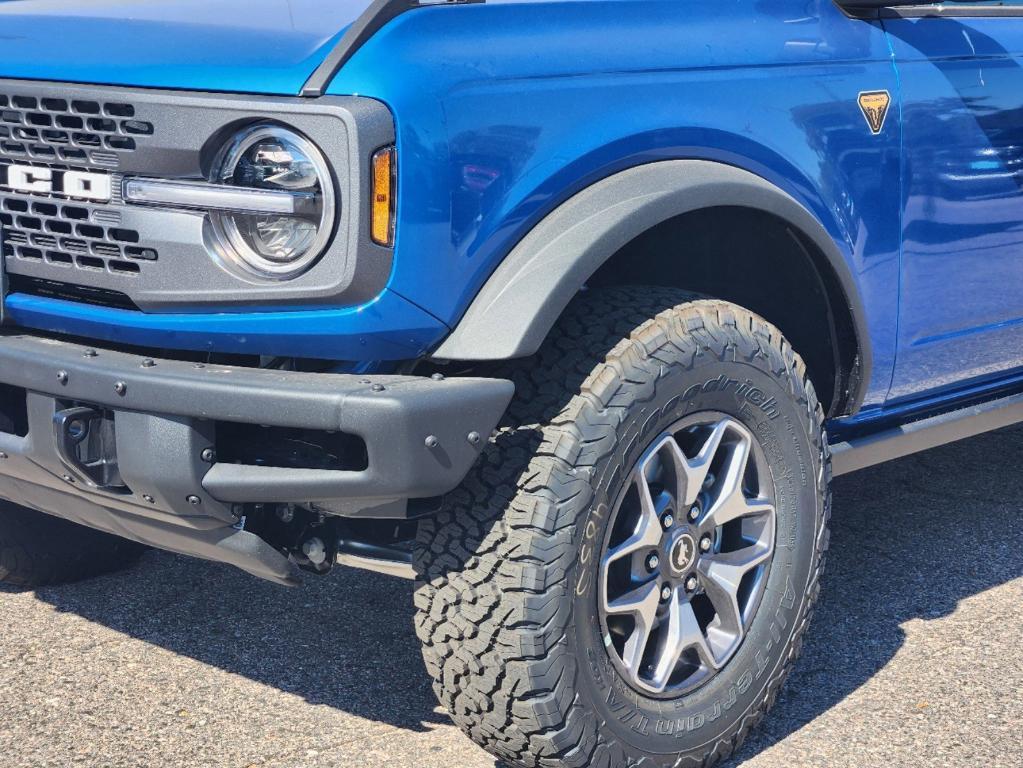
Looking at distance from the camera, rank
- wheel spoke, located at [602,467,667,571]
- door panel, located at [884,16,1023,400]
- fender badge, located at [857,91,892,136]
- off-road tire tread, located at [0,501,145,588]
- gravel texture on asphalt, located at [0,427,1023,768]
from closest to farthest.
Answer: wheel spoke, located at [602,467,667,571], gravel texture on asphalt, located at [0,427,1023,768], fender badge, located at [857,91,892,136], door panel, located at [884,16,1023,400], off-road tire tread, located at [0,501,145,588]

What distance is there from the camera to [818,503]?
2945 millimetres

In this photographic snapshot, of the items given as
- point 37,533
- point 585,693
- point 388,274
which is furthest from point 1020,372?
point 37,533

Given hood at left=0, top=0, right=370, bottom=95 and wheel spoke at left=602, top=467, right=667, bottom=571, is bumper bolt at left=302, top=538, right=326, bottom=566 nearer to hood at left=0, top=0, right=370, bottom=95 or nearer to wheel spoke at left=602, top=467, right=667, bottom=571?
wheel spoke at left=602, top=467, right=667, bottom=571

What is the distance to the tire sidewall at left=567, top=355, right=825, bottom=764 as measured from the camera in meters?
2.48

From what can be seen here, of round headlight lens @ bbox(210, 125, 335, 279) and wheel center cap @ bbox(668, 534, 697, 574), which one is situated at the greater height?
round headlight lens @ bbox(210, 125, 335, 279)

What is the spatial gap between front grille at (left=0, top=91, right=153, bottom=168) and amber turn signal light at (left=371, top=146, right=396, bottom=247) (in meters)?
0.42

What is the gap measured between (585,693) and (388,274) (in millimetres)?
882

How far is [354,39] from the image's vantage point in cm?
222

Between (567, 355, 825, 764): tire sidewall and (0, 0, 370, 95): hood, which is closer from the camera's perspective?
(0, 0, 370, 95): hood

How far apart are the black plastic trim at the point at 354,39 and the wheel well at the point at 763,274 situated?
80cm

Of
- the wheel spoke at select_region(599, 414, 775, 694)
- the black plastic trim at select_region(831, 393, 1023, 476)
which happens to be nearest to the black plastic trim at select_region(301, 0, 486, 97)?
the wheel spoke at select_region(599, 414, 775, 694)

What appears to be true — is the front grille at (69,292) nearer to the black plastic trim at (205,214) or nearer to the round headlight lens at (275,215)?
the black plastic trim at (205,214)

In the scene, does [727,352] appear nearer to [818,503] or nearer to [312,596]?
[818,503]

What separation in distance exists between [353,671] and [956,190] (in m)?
1.84
